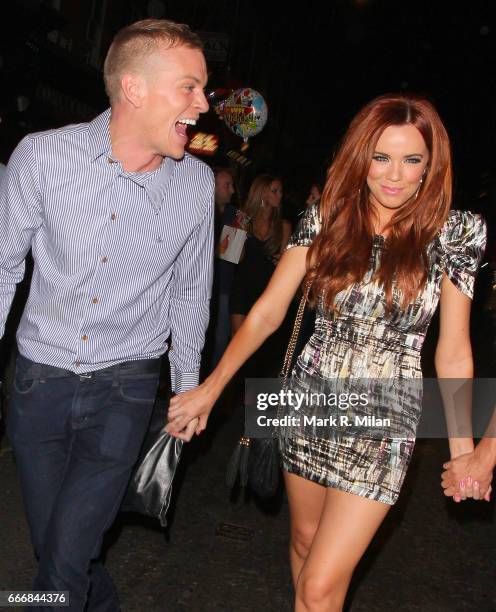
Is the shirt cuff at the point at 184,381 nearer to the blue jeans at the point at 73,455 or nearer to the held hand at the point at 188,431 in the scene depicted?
the held hand at the point at 188,431

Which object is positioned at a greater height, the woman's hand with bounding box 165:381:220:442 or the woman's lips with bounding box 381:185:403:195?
the woman's lips with bounding box 381:185:403:195

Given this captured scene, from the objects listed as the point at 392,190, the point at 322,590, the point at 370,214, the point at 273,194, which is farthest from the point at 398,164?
the point at 273,194

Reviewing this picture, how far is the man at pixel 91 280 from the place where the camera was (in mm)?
2797

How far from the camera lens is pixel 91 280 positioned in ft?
9.24

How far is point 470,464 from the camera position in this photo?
2.81m

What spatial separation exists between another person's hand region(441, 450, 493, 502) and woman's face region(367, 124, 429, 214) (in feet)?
3.16

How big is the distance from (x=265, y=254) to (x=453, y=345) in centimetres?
488

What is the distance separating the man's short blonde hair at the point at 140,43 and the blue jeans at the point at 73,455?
1.05 m

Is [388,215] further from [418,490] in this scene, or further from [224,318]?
[224,318]

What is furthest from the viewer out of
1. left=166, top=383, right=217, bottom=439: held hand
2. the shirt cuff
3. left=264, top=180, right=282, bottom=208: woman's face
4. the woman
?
left=264, top=180, right=282, bottom=208: woman's face

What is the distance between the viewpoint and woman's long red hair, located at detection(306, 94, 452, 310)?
9.55 feet

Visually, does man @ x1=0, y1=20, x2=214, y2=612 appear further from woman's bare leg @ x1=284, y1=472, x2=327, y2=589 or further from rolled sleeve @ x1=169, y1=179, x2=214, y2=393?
woman's bare leg @ x1=284, y1=472, x2=327, y2=589

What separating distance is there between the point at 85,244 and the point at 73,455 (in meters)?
Result: 0.77

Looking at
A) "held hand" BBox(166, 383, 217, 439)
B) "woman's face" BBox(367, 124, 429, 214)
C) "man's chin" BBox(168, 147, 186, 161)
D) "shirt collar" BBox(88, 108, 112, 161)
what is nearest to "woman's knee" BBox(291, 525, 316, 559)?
"held hand" BBox(166, 383, 217, 439)
